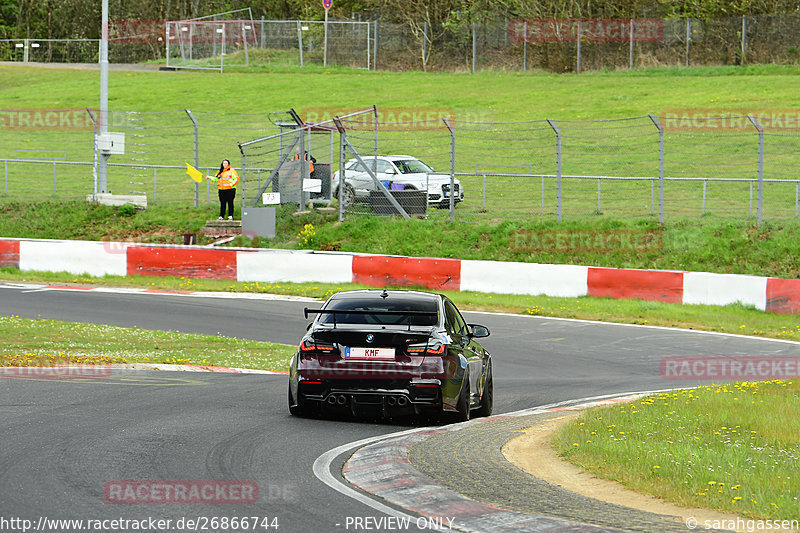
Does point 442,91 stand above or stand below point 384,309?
above

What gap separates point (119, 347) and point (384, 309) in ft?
21.5

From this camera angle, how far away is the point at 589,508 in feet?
22.8

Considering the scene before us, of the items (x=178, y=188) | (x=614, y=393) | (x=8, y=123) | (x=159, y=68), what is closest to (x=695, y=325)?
(x=614, y=393)

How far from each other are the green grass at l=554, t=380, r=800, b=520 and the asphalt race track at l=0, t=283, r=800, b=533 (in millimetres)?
2007

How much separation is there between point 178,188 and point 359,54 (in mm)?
23351

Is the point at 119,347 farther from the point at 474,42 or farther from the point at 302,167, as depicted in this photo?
the point at 474,42
